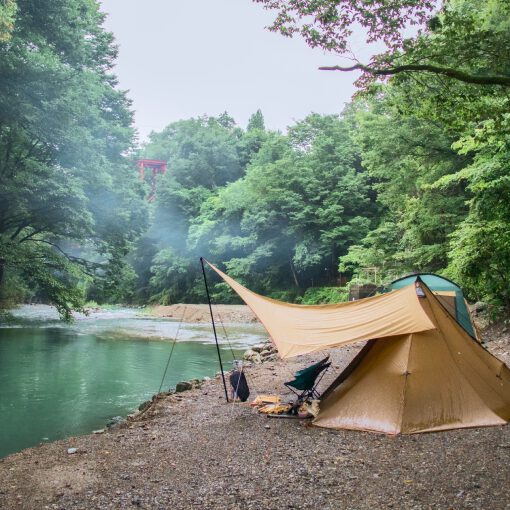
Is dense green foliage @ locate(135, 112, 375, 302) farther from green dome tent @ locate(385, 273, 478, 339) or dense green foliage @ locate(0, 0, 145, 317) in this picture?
green dome tent @ locate(385, 273, 478, 339)

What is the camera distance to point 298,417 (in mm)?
5348

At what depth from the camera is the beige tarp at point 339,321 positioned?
4.78 meters

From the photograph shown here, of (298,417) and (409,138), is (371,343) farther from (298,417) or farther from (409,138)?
(409,138)

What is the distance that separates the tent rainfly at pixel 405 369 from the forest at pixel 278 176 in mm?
2389

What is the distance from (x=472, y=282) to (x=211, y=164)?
107 feet

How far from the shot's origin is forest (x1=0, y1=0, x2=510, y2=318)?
5465 millimetres

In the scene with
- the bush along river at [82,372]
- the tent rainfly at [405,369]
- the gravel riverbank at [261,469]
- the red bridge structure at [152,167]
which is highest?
the red bridge structure at [152,167]

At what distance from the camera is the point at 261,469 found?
3.97 m

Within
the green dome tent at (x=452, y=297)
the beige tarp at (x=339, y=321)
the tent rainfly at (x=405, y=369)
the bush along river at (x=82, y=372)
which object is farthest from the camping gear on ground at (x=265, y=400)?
→ the green dome tent at (x=452, y=297)

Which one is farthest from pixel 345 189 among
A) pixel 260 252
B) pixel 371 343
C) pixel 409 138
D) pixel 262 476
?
pixel 262 476

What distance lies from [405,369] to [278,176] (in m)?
24.6

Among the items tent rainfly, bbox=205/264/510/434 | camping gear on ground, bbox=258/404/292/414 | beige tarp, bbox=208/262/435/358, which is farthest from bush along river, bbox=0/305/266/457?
tent rainfly, bbox=205/264/510/434

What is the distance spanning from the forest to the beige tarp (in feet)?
7.54

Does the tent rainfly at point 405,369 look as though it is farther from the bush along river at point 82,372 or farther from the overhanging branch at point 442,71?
the bush along river at point 82,372
